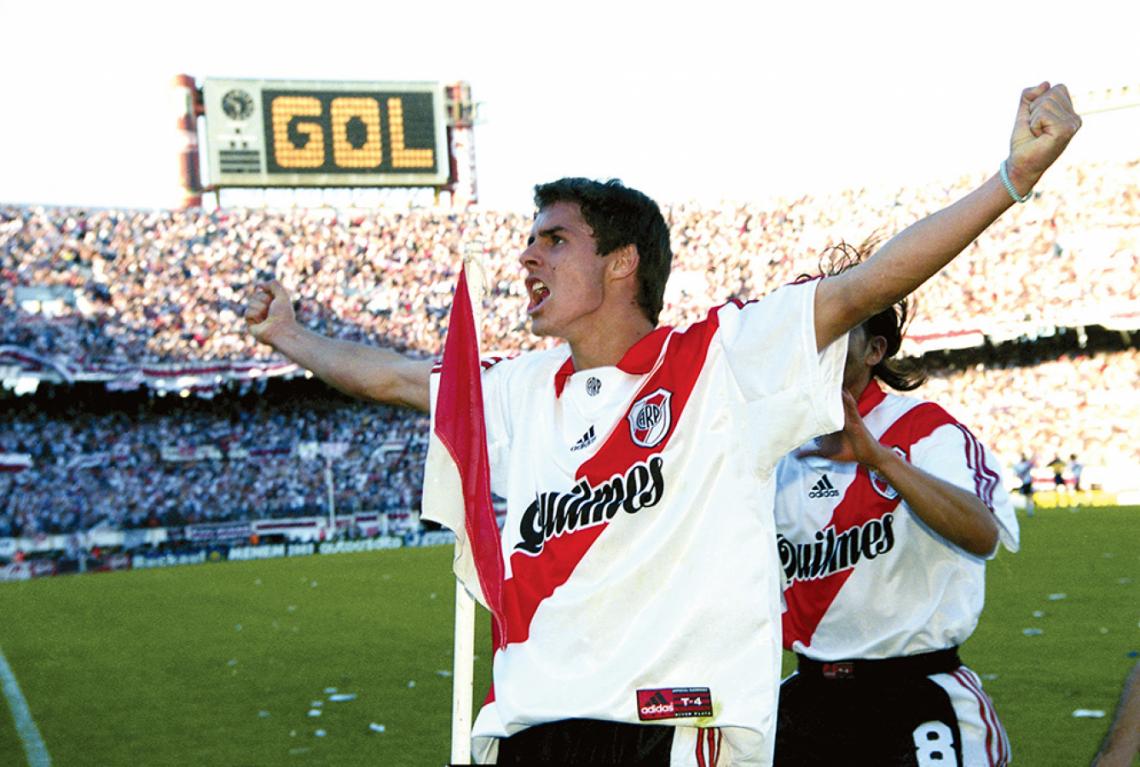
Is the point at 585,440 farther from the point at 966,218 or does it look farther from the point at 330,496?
the point at 330,496

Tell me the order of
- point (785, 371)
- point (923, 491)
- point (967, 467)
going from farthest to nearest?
point (967, 467), point (923, 491), point (785, 371)

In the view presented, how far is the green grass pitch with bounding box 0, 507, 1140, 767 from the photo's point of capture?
347 inches

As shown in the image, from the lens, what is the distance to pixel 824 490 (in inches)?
165

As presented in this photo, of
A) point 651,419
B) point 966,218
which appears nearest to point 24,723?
point 651,419

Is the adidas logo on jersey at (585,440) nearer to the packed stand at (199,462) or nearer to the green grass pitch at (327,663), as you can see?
the green grass pitch at (327,663)

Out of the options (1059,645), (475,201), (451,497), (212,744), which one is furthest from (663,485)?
(475,201)

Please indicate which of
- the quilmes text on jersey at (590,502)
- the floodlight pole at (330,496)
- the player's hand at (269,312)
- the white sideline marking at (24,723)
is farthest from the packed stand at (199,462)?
the quilmes text on jersey at (590,502)

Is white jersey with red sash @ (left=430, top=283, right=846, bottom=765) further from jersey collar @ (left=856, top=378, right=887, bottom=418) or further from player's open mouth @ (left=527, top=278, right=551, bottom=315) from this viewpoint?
jersey collar @ (left=856, top=378, right=887, bottom=418)

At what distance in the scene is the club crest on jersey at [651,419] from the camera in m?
2.95

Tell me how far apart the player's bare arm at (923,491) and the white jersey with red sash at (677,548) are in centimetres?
48

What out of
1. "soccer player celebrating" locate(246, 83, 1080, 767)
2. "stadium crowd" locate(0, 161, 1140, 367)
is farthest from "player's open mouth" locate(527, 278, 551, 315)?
"stadium crowd" locate(0, 161, 1140, 367)

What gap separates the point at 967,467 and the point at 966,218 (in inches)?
57.9

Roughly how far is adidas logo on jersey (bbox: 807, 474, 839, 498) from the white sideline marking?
21.9 feet

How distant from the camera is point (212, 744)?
9086mm
